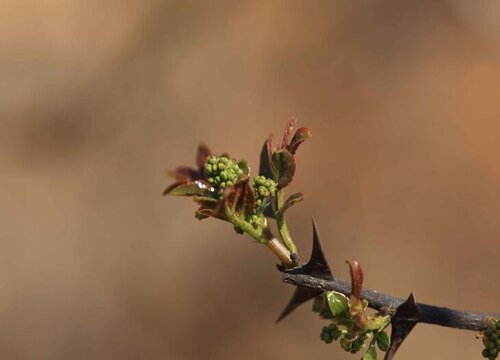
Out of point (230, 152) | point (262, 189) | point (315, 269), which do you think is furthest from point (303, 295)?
point (230, 152)

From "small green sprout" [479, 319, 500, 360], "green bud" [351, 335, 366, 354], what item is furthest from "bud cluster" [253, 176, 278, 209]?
"small green sprout" [479, 319, 500, 360]

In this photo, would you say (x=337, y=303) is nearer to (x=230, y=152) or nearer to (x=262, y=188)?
(x=262, y=188)

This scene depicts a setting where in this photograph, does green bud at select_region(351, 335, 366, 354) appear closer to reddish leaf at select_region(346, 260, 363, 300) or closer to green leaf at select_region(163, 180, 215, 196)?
reddish leaf at select_region(346, 260, 363, 300)

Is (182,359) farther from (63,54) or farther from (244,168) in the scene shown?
(244,168)

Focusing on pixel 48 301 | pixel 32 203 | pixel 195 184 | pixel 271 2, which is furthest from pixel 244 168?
pixel 271 2

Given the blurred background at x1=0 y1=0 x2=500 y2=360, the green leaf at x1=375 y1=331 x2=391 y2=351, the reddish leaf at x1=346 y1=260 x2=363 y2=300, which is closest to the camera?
the reddish leaf at x1=346 y1=260 x2=363 y2=300

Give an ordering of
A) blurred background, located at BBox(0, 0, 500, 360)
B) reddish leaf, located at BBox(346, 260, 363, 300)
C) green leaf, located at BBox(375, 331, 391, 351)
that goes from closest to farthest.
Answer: reddish leaf, located at BBox(346, 260, 363, 300)
green leaf, located at BBox(375, 331, 391, 351)
blurred background, located at BBox(0, 0, 500, 360)
